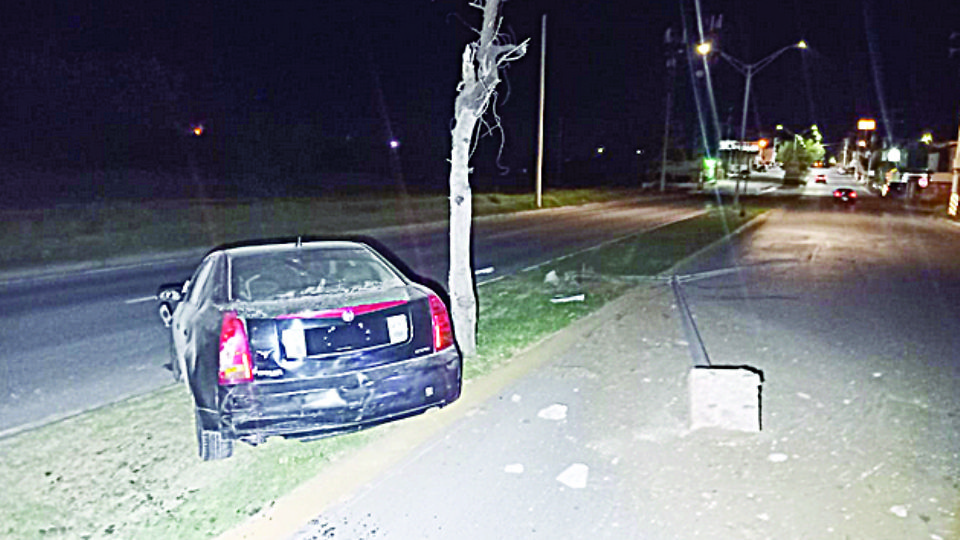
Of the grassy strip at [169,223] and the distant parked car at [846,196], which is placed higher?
the grassy strip at [169,223]

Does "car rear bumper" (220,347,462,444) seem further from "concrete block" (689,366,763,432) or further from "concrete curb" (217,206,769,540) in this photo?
"concrete block" (689,366,763,432)

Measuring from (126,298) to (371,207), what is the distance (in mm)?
18414

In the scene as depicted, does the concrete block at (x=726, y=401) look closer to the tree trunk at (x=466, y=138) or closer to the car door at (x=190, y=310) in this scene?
the tree trunk at (x=466, y=138)

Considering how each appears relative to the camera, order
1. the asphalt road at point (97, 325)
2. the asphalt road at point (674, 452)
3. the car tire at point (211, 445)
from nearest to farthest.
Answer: the asphalt road at point (674, 452), the car tire at point (211, 445), the asphalt road at point (97, 325)

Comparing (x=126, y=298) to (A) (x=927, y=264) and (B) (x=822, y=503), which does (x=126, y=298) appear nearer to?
(B) (x=822, y=503)

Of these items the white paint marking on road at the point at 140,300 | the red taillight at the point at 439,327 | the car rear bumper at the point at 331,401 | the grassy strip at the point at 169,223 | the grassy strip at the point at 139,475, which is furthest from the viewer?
the grassy strip at the point at 169,223

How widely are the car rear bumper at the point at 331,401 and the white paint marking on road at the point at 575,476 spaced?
3.45ft

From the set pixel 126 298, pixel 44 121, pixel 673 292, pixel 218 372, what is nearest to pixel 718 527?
pixel 218 372

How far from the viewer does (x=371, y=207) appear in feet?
98.4

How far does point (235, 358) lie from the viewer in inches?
188

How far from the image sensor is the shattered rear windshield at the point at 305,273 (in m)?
5.61

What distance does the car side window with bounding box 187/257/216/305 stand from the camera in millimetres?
5861

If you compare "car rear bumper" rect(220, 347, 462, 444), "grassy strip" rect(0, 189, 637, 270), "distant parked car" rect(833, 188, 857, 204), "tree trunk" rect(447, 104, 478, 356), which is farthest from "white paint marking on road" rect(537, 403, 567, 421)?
"distant parked car" rect(833, 188, 857, 204)

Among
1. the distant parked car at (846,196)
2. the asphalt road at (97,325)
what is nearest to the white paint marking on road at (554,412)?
the asphalt road at (97,325)
